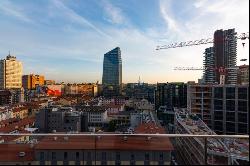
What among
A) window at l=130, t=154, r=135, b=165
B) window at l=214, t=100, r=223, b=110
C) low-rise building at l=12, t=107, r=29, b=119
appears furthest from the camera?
low-rise building at l=12, t=107, r=29, b=119

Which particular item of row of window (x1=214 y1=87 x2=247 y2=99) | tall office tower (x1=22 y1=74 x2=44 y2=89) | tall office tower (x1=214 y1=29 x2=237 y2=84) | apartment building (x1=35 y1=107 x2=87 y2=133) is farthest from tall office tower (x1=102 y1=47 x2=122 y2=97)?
row of window (x1=214 y1=87 x2=247 y2=99)

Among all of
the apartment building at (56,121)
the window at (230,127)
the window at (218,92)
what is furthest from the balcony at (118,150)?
the apartment building at (56,121)

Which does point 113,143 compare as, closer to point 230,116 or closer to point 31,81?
point 230,116

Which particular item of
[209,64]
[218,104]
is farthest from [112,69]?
[218,104]

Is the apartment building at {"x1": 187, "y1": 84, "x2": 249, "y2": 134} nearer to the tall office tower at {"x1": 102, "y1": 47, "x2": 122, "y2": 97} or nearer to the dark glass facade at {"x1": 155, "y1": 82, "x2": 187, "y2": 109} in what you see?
the dark glass facade at {"x1": 155, "y1": 82, "x2": 187, "y2": 109}

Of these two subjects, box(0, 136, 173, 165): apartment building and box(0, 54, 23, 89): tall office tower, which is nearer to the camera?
box(0, 136, 173, 165): apartment building

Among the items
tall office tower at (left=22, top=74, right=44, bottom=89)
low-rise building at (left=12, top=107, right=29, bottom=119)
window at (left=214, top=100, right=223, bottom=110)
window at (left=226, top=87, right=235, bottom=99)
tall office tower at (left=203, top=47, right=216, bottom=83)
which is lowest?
low-rise building at (left=12, top=107, right=29, bottom=119)

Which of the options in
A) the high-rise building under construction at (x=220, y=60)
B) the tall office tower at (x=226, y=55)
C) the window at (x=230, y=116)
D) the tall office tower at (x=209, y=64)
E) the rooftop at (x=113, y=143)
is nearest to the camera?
the rooftop at (x=113, y=143)

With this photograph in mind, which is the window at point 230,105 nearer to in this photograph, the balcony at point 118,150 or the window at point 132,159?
the balcony at point 118,150
